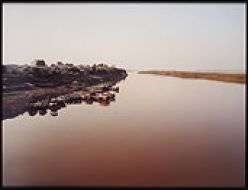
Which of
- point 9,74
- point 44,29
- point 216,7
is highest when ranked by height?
point 216,7

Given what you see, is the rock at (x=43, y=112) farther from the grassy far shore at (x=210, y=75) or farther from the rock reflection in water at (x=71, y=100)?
the grassy far shore at (x=210, y=75)

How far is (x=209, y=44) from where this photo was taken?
7.20ft

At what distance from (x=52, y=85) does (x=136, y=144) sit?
0.66 metres

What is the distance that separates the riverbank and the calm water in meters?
0.07

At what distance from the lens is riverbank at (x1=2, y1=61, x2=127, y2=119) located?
7.02 feet

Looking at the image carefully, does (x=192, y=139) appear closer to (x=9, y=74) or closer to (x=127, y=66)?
Answer: (x=127, y=66)

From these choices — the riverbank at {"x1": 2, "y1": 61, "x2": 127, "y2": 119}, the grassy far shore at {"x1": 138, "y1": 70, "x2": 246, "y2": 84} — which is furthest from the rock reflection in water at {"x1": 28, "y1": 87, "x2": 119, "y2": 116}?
the grassy far shore at {"x1": 138, "y1": 70, "x2": 246, "y2": 84}

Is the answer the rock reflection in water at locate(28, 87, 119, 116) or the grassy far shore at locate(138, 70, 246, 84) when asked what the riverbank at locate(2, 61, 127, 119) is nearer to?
the rock reflection in water at locate(28, 87, 119, 116)

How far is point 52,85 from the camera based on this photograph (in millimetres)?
2180

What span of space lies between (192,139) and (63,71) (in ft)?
3.07

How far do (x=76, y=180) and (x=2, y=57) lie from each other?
91cm

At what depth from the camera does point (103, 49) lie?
2.16 meters

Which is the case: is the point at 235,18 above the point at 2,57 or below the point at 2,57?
above

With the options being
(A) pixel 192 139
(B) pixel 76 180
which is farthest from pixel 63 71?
(A) pixel 192 139
